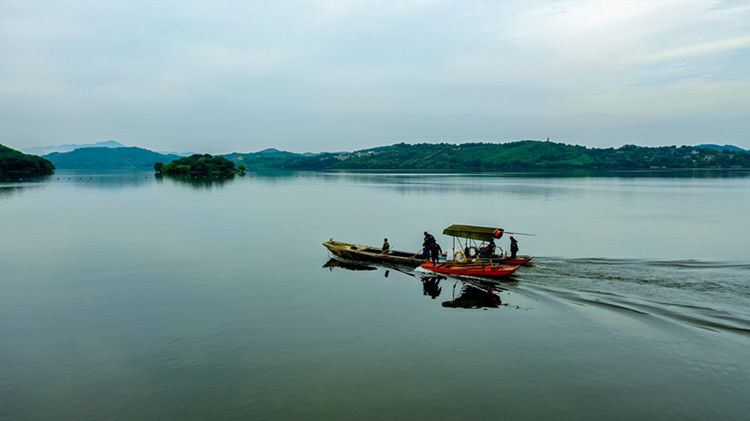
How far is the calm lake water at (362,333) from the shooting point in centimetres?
1519

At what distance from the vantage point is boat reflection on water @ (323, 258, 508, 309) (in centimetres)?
2588

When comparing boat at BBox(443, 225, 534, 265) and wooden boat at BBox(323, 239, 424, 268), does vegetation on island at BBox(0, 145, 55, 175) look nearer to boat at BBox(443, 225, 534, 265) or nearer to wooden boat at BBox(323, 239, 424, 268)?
wooden boat at BBox(323, 239, 424, 268)

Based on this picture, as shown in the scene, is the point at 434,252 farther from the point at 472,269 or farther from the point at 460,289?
the point at 460,289

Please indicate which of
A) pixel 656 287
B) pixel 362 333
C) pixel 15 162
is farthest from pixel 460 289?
pixel 15 162

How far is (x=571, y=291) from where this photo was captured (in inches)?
1023

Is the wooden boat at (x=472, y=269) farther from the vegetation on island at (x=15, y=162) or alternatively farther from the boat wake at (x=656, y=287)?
the vegetation on island at (x=15, y=162)

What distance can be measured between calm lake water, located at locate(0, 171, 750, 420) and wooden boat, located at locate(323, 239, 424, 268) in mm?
1158

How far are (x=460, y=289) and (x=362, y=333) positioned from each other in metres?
9.87

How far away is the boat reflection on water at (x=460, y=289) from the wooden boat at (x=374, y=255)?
637 mm

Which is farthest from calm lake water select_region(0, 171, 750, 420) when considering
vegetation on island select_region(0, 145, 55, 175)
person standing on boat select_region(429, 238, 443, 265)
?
vegetation on island select_region(0, 145, 55, 175)

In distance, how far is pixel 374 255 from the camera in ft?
117

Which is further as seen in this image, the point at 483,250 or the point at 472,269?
the point at 483,250

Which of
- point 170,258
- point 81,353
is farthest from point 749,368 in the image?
point 170,258

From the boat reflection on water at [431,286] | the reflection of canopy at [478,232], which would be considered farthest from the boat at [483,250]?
the boat reflection on water at [431,286]
